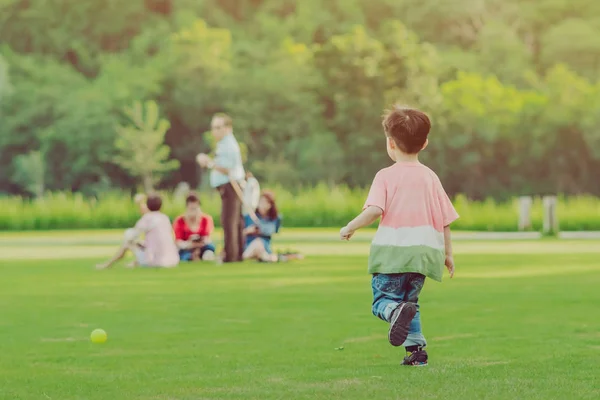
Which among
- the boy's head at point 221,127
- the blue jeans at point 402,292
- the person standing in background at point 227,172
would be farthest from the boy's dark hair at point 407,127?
the boy's head at point 221,127

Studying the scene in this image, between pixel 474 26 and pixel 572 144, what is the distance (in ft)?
67.1

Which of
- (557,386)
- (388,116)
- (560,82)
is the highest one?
(560,82)

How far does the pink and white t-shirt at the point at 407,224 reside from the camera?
756 centimetres

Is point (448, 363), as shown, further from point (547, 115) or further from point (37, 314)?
point (547, 115)

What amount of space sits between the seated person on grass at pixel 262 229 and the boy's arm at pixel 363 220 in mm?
12479

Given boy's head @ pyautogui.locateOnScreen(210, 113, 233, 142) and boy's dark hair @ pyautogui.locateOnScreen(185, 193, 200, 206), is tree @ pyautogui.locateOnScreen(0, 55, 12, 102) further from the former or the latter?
boy's head @ pyautogui.locateOnScreen(210, 113, 233, 142)

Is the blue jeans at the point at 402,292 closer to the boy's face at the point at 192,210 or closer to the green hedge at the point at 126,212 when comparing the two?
the boy's face at the point at 192,210

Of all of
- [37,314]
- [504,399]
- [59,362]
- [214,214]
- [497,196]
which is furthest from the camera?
[497,196]

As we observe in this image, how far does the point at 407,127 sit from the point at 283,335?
2.61 meters

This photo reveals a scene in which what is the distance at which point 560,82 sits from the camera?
223 feet

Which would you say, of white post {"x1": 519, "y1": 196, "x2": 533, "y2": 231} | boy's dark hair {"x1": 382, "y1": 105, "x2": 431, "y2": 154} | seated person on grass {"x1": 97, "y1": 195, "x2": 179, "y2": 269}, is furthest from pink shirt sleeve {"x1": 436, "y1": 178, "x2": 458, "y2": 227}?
white post {"x1": 519, "y1": 196, "x2": 533, "y2": 231}

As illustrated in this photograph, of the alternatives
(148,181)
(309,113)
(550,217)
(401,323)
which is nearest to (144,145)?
(148,181)

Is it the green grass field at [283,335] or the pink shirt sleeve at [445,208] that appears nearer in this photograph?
the green grass field at [283,335]

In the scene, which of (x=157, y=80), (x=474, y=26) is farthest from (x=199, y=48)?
(x=474, y=26)
